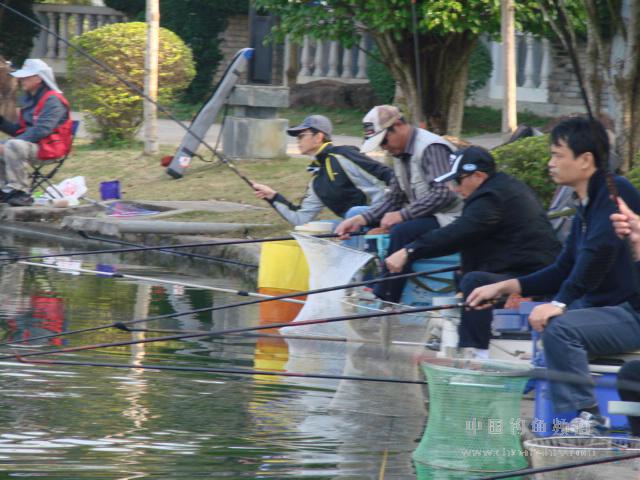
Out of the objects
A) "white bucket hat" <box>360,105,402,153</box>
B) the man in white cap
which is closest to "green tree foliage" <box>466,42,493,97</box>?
the man in white cap

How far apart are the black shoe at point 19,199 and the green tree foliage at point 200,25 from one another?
1128 cm

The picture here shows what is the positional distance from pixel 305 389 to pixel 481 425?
5.52ft

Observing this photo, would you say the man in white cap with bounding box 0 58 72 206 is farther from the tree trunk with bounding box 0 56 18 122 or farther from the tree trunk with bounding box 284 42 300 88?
the tree trunk with bounding box 284 42 300 88

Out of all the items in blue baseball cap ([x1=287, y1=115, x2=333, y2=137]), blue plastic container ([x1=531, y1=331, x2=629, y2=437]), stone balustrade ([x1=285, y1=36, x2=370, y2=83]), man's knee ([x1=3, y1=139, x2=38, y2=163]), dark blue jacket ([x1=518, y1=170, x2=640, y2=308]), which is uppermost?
stone balustrade ([x1=285, y1=36, x2=370, y2=83])

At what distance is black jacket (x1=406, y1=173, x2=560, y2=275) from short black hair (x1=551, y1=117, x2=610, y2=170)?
3.22 ft

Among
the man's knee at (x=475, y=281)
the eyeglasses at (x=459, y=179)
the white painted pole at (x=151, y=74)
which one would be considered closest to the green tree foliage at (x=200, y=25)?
the white painted pole at (x=151, y=74)

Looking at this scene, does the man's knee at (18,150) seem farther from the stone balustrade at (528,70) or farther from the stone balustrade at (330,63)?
the stone balustrade at (330,63)

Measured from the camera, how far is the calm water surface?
547cm

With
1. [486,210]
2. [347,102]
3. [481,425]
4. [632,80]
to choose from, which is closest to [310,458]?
[481,425]

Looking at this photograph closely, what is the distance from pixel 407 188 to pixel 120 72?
8990 millimetres

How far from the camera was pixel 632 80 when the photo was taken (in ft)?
32.3

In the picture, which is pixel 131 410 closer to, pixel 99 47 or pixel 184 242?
pixel 184 242

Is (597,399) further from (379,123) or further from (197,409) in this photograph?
(379,123)

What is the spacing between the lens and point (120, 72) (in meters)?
16.8
